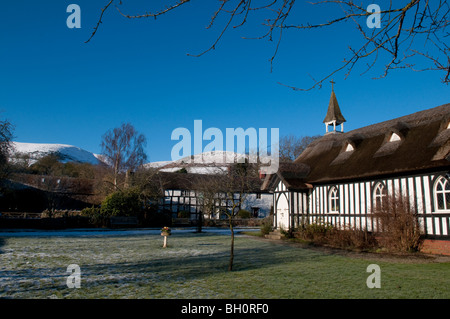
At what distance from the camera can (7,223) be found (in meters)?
23.5

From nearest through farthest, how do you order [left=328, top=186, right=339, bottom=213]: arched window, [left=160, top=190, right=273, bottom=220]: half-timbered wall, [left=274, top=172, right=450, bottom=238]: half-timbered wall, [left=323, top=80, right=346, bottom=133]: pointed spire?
[left=274, top=172, right=450, bottom=238]: half-timbered wall, [left=328, top=186, right=339, bottom=213]: arched window, [left=323, top=80, right=346, bottom=133]: pointed spire, [left=160, top=190, right=273, bottom=220]: half-timbered wall

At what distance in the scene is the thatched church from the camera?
11711 mm

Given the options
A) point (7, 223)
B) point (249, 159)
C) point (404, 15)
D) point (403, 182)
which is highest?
point (249, 159)

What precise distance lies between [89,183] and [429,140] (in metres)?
47.1

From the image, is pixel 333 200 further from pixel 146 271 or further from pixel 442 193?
pixel 146 271

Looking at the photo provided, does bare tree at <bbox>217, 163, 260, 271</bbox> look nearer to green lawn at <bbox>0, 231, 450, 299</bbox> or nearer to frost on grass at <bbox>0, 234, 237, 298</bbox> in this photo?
frost on grass at <bbox>0, 234, 237, 298</bbox>

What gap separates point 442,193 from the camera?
1159cm

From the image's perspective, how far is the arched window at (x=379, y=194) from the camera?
13.5 metres

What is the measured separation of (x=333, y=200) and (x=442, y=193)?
5767mm

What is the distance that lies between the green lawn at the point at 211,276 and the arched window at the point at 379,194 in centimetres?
331

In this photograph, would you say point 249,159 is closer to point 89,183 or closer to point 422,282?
point 89,183

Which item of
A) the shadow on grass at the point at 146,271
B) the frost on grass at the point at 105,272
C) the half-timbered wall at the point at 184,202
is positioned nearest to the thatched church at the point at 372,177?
the shadow on grass at the point at 146,271

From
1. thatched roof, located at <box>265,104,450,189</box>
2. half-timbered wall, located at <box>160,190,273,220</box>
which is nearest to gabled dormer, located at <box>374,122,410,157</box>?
thatched roof, located at <box>265,104,450,189</box>
